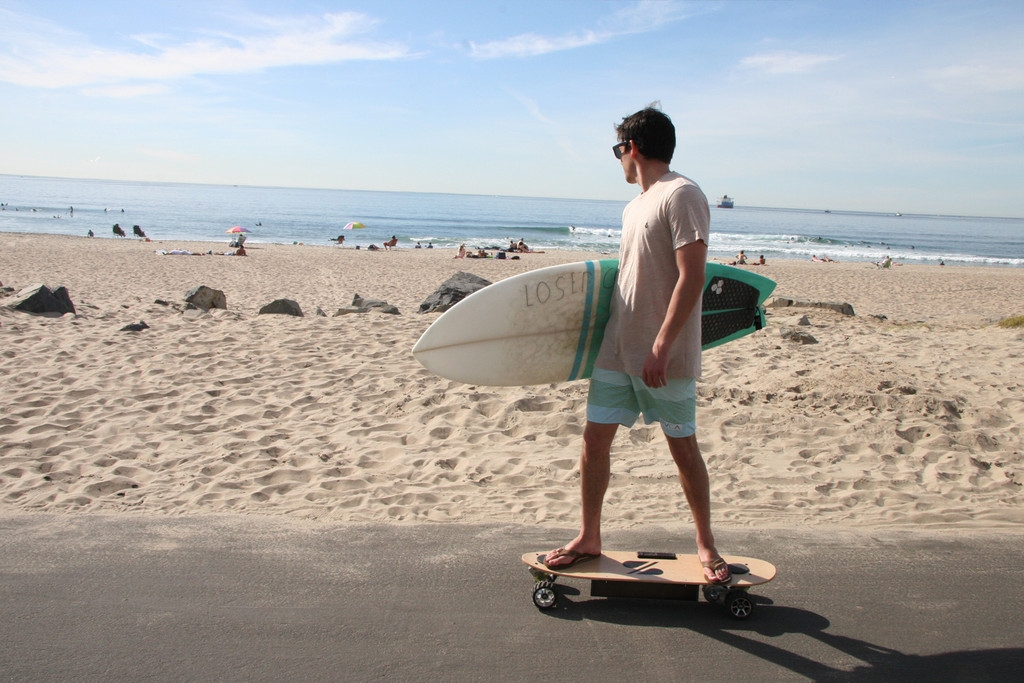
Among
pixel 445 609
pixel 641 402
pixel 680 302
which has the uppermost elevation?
pixel 680 302

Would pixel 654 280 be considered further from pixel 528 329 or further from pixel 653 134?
pixel 528 329

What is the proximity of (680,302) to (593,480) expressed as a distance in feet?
2.69

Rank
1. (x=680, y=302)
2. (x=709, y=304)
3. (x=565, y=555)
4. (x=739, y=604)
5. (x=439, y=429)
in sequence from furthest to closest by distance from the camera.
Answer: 1. (x=439, y=429)
2. (x=709, y=304)
3. (x=565, y=555)
4. (x=739, y=604)
5. (x=680, y=302)

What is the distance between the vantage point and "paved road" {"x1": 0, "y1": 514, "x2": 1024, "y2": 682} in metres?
2.51

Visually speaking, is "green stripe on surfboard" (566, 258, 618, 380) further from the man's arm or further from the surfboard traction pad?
the man's arm

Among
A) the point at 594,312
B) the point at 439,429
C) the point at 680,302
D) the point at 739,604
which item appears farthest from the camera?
the point at 439,429

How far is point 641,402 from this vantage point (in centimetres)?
294

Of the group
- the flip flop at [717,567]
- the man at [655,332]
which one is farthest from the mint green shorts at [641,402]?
the flip flop at [717,567]

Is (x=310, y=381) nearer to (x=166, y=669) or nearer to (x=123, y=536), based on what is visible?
(x=123, y=536)

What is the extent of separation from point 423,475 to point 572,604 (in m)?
1.74

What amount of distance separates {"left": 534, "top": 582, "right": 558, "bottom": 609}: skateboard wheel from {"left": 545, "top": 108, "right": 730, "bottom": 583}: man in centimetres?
10

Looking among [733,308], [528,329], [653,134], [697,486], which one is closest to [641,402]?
[697,486]

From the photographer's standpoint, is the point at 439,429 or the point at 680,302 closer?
the point at 680,302

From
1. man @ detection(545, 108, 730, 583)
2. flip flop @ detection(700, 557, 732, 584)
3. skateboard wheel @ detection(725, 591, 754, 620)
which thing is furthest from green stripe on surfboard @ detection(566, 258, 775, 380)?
skateboard wheel @ detection(725, 591, 754, 620)
